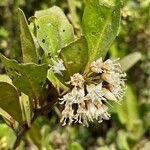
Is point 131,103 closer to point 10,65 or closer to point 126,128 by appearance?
point 126,128

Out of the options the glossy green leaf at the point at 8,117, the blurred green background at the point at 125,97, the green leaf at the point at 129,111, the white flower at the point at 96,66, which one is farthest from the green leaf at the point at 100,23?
the green leaf at the point at 129,111

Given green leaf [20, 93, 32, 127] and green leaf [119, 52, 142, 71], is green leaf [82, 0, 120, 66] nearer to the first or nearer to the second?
green leaf [20, 93, 32, 127]

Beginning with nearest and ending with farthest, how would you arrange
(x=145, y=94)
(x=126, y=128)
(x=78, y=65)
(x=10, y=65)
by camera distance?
1. (x=10, y=65)
2. (x=78, y=65)
3. (x=126, y=128)
4. (x=145, y=94)

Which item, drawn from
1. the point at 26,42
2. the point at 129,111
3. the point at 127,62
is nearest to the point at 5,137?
the point at 26,42

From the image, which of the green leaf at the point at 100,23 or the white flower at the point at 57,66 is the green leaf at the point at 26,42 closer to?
the white flower at the point at 57,66

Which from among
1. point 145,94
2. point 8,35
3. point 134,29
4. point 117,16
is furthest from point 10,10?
point 117,16

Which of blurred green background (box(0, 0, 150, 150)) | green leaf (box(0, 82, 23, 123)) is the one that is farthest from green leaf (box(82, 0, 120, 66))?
blurred green background (box(0, 0, 150, 150))
